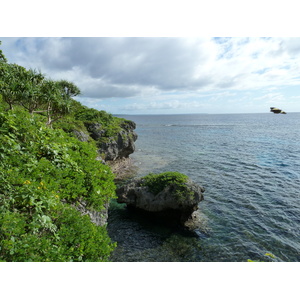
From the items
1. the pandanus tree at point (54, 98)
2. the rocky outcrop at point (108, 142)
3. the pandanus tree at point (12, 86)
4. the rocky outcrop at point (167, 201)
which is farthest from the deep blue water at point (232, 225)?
the pandanus tree at point (12, 86)

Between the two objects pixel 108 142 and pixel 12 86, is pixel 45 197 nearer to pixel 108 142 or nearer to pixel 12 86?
pixel 12 86

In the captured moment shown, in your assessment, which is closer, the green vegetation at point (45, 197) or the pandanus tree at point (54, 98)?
the green vegetation at point (45, 197)

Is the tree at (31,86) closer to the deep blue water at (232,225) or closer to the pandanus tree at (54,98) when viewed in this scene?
the pandanus tree at (54,98)

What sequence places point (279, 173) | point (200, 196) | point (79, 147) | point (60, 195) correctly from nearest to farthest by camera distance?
point (60, 195) < point (79, 147) < point (200, 196) < point (279, 173)

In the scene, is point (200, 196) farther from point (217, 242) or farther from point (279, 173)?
point (279, 173)

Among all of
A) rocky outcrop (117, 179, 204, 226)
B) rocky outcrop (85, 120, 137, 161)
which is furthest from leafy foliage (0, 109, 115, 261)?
rocky outcrop (85, 120, 137, 161)

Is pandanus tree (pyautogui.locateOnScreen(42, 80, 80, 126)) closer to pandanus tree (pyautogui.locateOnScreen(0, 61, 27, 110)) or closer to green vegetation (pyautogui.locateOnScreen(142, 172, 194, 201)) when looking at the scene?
pandanus tree (pyautogui.locateOnScreen(0, 61, 27, 110))

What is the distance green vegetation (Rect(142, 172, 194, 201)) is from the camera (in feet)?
70.7

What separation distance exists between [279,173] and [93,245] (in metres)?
40.3

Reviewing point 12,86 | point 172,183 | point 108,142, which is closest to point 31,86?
point 12,86

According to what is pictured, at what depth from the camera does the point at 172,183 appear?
2262cm

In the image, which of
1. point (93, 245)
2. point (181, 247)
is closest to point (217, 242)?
point (181, 247)

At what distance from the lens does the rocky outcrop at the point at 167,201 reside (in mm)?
21484

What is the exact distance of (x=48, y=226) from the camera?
6902 mm
